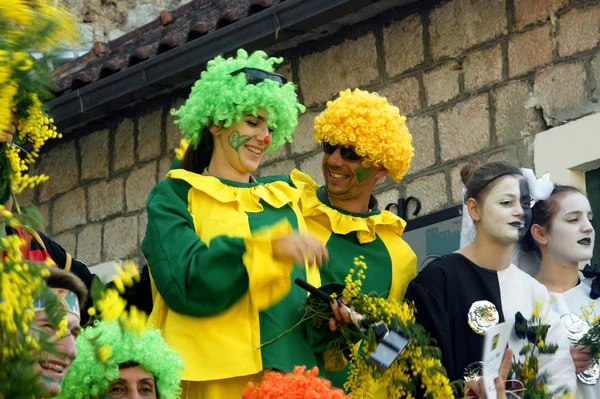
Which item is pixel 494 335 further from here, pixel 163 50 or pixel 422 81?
pixel 163 50

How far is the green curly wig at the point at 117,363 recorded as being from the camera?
4375 millimetres

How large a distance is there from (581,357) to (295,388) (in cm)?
147

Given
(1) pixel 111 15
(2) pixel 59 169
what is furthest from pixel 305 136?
(1) pixel 111 15

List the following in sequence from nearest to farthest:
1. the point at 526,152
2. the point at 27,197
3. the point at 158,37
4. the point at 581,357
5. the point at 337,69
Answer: the point at 581,357 < the point at 526,152 < the point at 337,69 < the point at 158,37 < the point at 27,197

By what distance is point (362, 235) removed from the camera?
545cm

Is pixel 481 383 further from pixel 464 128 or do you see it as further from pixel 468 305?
pixel 464 128

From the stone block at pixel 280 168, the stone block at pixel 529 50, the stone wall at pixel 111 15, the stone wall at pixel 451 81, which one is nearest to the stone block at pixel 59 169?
the stone wall at pixel 451 81

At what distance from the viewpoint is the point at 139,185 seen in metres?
9.02

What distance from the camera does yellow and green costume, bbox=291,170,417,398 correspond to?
534 cm

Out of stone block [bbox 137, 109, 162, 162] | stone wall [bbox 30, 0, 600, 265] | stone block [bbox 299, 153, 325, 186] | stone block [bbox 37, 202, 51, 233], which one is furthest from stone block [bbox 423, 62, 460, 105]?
stone block [bbox 37, 202, 51, 233]

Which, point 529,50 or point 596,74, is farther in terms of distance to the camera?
point 529,50

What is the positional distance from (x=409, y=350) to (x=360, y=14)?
333cm

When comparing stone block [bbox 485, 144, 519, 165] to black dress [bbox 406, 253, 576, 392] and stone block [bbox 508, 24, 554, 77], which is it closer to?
stone block [bbox 508, 24, 554, 77]

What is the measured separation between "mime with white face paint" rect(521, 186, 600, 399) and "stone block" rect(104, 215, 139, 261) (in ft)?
12.0
